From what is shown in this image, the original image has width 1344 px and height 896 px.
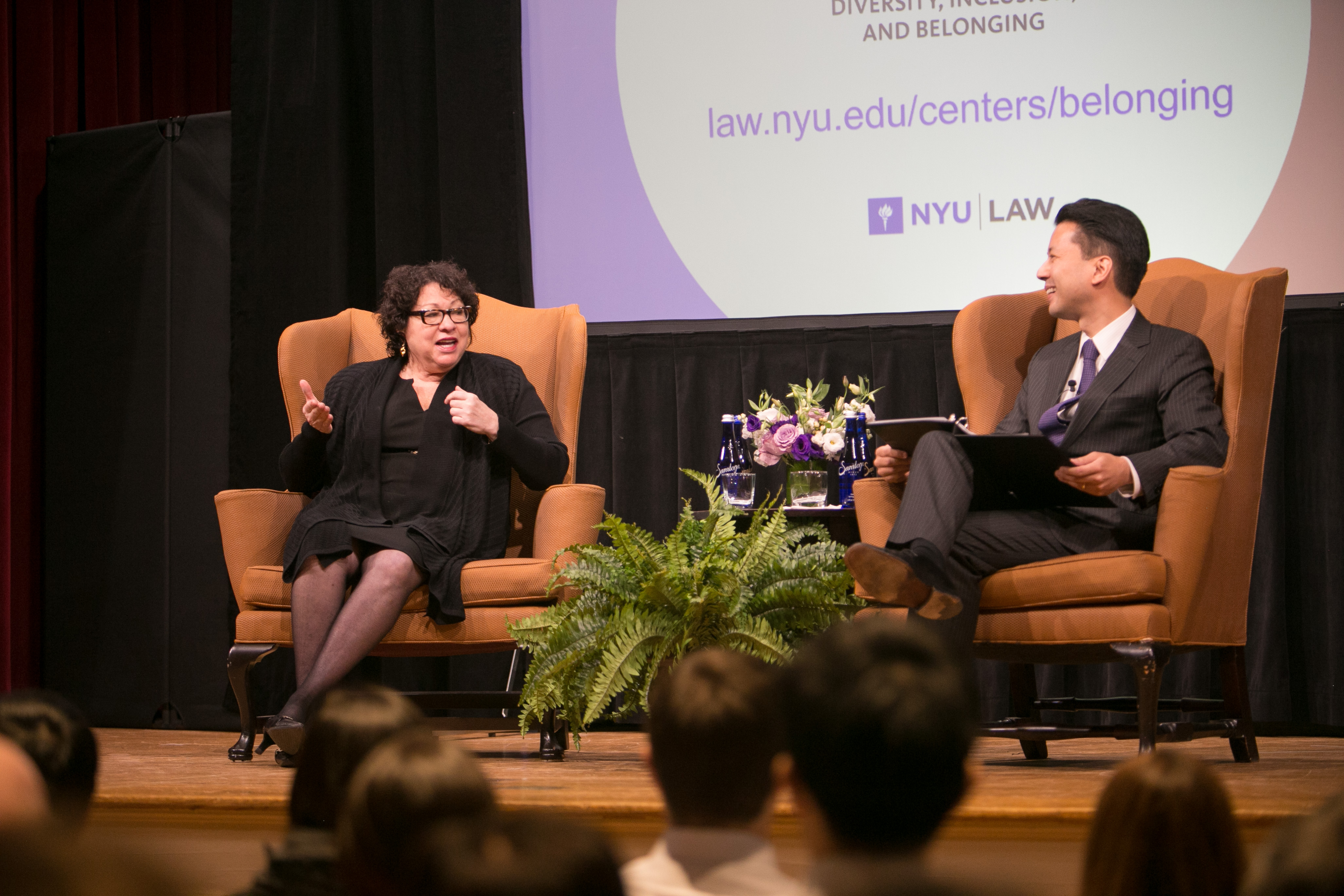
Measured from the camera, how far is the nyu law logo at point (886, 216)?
12.9 ft

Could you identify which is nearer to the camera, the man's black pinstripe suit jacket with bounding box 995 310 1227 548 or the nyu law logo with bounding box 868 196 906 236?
the man's black pinstripe suit jacket with bounding box 995 310 1227 548

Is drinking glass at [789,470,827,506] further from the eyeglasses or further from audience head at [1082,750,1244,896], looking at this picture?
audience head at [1082,750,1244,896]

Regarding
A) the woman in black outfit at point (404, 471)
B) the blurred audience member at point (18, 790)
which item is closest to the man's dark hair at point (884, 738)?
the blurred audience member at point (18, 790)

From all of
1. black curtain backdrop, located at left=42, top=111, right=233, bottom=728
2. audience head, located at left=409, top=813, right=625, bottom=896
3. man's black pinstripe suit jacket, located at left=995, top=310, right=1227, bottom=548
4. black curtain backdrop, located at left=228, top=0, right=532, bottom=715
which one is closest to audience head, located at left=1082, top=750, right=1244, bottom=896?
audience head, located at left=409, top=813, right=625, bottom=896

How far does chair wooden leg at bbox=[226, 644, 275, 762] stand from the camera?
3.06 meters

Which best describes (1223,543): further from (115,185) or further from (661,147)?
(115,185)

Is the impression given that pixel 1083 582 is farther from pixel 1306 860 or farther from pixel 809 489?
pixel 1306 860

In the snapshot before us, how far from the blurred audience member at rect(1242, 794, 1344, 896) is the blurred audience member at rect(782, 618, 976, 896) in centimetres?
19

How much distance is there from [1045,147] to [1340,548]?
4.75ft

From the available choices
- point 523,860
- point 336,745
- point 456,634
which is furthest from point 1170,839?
point 456,634

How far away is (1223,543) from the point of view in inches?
106

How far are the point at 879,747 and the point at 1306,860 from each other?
0.80 feet

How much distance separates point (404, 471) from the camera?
3.27 metres

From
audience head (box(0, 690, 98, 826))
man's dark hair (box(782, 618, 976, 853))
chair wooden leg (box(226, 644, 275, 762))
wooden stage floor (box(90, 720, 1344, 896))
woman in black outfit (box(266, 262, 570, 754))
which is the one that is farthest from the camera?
chair wooden leg (box(226, 644, 275, 762))
